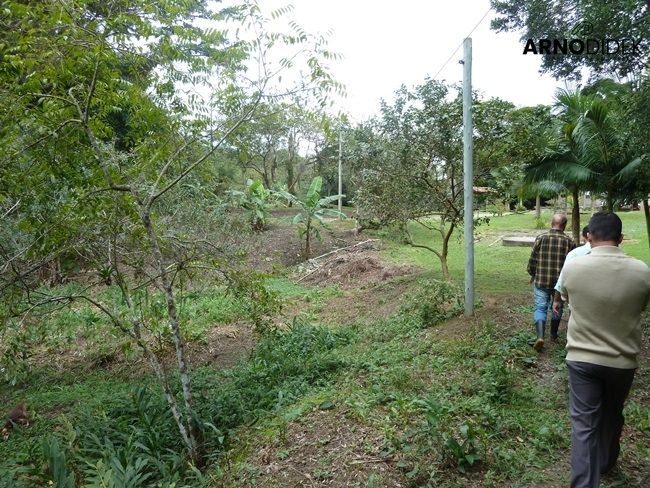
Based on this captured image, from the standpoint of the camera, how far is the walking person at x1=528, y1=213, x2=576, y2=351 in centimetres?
547

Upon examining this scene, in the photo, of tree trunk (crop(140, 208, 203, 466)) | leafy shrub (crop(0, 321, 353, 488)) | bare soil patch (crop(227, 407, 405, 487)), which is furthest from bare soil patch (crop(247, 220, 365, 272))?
bare soil patch (crop(227, 407, 405, 487))

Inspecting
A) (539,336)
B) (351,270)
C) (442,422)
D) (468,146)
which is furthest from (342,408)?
(351,270)

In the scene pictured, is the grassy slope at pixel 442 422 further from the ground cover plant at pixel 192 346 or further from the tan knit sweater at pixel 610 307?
the tan knit sweater at pixel 610 307

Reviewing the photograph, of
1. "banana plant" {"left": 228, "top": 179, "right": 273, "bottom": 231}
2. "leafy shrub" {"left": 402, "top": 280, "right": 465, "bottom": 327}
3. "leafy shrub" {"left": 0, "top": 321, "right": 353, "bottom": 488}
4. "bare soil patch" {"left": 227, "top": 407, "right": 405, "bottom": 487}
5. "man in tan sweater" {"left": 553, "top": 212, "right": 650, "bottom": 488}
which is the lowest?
"leafy shrub" {"left": 0, "top": 321, "right": 353, "bottom": 488}

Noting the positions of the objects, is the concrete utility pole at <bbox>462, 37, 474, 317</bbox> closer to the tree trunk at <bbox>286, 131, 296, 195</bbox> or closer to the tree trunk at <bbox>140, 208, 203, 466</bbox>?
the tree trunk at <bbox>140, 208, 203, 466</bbox>

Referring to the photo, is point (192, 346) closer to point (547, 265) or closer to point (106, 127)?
point (106, 127)

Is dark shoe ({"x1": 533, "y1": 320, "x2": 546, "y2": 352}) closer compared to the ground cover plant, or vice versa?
the ground cover plant

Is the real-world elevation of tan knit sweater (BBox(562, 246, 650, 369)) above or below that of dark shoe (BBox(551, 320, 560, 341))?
above

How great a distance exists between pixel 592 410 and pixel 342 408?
7.86 feet

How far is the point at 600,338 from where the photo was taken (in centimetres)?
279

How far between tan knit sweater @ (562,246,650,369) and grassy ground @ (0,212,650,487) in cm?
108

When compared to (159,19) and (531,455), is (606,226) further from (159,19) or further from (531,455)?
(159,19)

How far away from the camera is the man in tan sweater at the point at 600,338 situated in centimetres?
274

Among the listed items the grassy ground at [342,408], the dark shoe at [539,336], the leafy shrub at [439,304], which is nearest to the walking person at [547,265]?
the dark shoe at [539,336]
